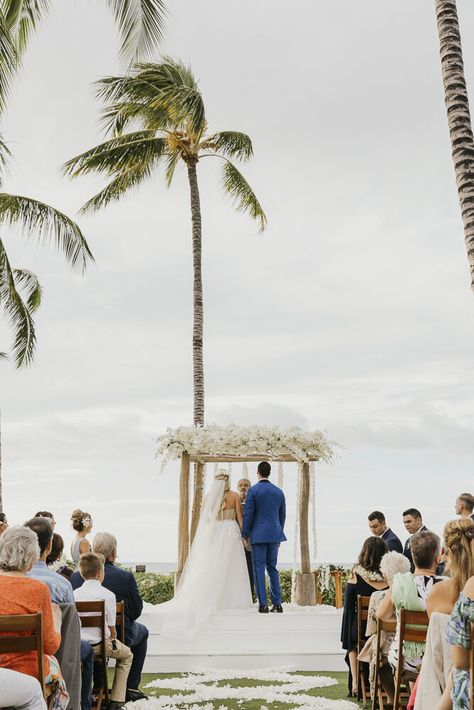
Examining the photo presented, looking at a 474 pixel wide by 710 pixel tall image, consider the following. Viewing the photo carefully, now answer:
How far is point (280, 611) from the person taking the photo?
1362 cm

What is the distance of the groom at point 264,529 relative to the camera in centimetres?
1364

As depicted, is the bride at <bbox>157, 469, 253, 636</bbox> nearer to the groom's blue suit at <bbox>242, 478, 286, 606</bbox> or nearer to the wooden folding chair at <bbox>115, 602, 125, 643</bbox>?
the groom's blue suit at <bbox>242, 478, 286, 606</bbox>

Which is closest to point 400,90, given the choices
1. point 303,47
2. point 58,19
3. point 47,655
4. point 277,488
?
point 303,47

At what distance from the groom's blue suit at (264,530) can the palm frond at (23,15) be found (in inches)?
311

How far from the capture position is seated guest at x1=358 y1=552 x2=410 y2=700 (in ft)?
25.6

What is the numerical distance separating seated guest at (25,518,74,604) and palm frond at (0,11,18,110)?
23.1 feet

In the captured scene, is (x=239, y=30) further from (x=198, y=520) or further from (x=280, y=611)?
(x=280, y=611)

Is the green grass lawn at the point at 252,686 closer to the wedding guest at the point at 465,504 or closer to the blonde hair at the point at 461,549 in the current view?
the wedding guest at the point at 465,504

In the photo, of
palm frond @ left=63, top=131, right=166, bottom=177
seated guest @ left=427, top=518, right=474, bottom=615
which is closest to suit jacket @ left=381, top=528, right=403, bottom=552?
seated guest @ left=427, top=518, right=474, bottom=615

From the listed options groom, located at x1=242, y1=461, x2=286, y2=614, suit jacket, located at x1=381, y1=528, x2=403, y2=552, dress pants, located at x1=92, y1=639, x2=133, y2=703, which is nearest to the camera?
dress pants, located at x1=92, y1=639, x2=133, y2=703

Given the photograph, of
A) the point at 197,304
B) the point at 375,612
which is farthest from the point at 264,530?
the point at 197,304

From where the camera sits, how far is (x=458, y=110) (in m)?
11.8

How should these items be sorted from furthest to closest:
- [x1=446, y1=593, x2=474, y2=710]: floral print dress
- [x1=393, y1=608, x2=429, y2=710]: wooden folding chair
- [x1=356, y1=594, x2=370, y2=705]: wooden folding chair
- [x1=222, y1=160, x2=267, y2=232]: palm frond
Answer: [x1=222, y1=160, x2=267, y2=232]: palm frond
[x1=356, y1=594, x2=370, y2=705]: wooden folding chair
[x1=393, y1=608, x2=429, y2=710]: wooden folding chair
[x1=446, y1=593, x2=474, y2=710]: floral print dress

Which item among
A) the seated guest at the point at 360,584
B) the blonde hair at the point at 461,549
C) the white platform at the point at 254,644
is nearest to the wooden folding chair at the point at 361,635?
the seated guest at the point at 360,584
